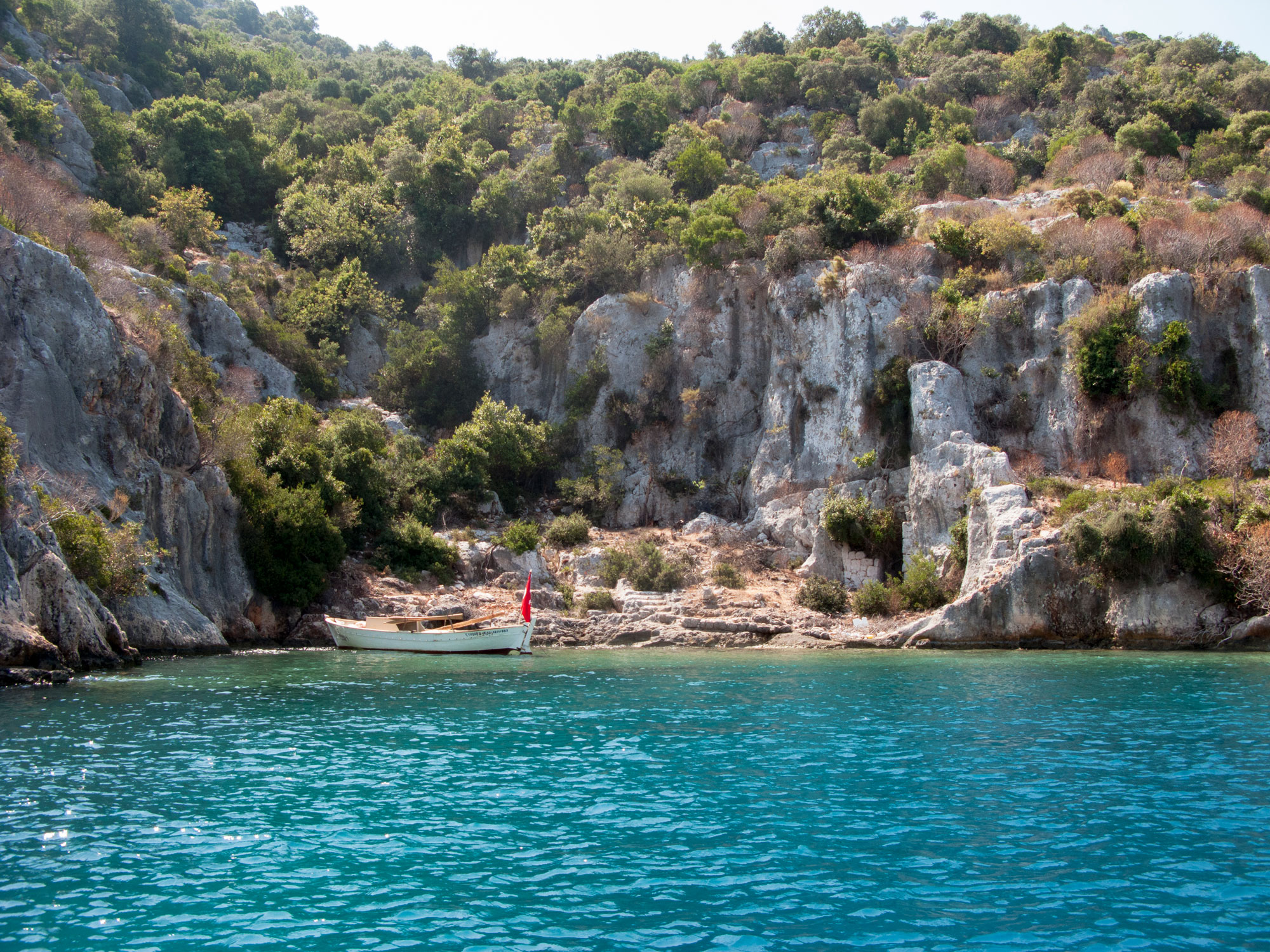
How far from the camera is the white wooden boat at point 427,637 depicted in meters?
33.2

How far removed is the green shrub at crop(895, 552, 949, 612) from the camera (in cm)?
3569

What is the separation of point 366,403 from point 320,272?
12.0 metres

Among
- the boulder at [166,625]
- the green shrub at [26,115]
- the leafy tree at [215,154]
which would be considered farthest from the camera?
the leafy tree at [215,154]

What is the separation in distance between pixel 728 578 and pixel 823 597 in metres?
4.35

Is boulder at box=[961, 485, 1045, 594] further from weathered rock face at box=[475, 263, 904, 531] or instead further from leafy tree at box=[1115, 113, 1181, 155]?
leafy tree at box=[1115, 113, 1181, 155]

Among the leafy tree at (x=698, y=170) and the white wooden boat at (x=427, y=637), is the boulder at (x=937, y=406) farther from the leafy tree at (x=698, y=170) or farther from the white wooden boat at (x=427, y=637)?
the leafy tree at (x=698, y=170)

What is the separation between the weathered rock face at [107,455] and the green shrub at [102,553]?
0.91 metres

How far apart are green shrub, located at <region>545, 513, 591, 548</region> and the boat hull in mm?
10540

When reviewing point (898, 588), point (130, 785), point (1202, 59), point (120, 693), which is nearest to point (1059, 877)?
point (130, 785)

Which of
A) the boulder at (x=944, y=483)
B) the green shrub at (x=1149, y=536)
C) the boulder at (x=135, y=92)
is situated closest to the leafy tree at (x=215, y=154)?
the boulder at (x=135, y=92)

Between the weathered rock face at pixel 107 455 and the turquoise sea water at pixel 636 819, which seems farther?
the weathered rock face at pixel 107 455

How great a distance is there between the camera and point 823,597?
38094 mm

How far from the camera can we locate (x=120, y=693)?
835 inches

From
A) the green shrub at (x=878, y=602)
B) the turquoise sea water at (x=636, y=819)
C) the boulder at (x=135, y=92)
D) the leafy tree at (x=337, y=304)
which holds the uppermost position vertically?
the boulder at (x=135, y=92)
